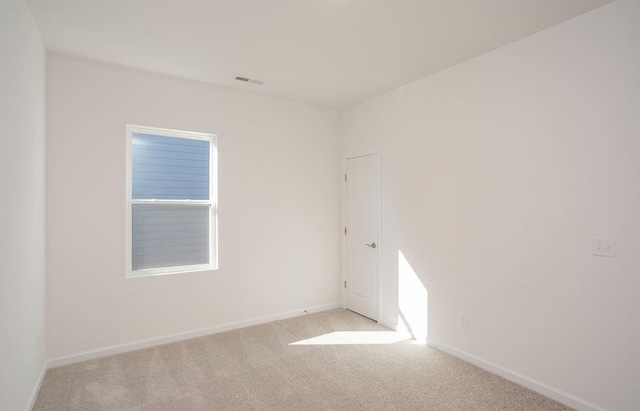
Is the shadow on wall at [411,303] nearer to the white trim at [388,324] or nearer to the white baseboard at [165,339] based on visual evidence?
the white trim at [388,324]

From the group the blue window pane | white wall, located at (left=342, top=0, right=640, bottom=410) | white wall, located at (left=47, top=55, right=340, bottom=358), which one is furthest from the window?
white wall, located at (left=342, top=0, right=640, bottom=410)

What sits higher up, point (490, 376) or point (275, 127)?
point (275, 127)

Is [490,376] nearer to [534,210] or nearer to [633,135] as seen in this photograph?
[534,210]

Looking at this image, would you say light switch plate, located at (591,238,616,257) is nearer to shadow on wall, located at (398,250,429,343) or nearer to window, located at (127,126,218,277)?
shadow on wall, located at (398,250,429,343)

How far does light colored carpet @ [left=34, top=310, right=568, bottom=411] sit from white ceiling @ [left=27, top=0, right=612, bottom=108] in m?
2.81

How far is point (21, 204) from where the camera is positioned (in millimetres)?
2178

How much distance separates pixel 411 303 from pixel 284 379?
1637 millimetres

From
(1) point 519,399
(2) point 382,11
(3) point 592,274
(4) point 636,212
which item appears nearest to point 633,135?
(4) point 636,212

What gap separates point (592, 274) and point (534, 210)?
58cm

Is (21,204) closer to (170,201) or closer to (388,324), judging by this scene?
(170,201)

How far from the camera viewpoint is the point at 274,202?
4.29 metres

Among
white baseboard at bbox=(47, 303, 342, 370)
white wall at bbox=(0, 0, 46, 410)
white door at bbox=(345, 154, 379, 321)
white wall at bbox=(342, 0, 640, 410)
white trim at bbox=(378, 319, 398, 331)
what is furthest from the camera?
white door at bbox=(345, 154, 379, 321)

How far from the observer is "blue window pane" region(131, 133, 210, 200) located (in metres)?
3.52

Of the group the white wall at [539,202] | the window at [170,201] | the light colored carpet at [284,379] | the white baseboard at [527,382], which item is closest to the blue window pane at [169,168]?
the window at [170,201]
